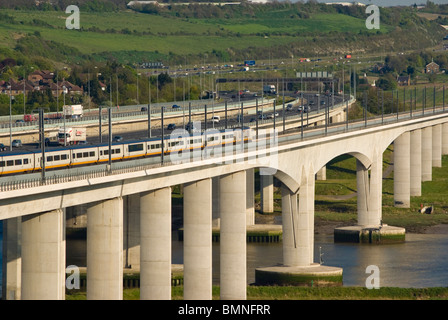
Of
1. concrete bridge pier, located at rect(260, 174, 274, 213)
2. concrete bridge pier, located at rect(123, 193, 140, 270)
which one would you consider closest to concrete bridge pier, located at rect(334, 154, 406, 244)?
concrete bridge pier, located at rect(260, 174, 274, 213)

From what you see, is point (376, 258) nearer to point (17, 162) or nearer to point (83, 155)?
point (83, 155)

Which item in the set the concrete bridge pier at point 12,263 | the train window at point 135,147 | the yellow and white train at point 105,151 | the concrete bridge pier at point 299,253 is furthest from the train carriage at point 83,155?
the concrete bridge pier at point 299,253

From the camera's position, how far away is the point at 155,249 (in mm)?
77500

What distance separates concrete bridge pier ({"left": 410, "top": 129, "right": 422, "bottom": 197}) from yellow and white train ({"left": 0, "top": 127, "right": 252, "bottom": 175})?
58.0m

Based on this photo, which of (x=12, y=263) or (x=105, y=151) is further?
(x=105, y=151)

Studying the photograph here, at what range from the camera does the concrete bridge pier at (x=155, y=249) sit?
77312 millimetres

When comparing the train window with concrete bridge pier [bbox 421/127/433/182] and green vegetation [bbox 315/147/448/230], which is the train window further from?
concrete bridge pier [bbox 421/127/433/182]

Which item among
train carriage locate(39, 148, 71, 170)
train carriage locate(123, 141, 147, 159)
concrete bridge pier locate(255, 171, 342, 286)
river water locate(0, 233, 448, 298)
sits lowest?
river water locate(0, 233, 448, 298)

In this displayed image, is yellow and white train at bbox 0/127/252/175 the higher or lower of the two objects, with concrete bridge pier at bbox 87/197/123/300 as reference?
higher

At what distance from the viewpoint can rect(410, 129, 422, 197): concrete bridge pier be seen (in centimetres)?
15712

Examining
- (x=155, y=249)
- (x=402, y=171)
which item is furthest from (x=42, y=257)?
(x=402, y=171)

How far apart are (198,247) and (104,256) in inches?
558
